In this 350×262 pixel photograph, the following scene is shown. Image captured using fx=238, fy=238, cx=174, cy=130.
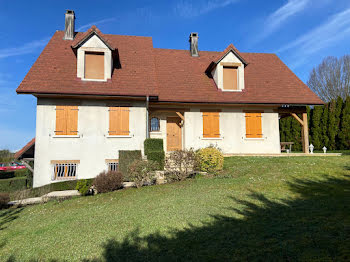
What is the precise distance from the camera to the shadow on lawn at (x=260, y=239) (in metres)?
3.38

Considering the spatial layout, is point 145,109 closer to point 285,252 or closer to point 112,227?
point 112,227

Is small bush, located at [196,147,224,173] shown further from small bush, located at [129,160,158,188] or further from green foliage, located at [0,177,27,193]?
green foliage, located at [0,177,27,193]

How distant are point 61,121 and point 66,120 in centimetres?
25

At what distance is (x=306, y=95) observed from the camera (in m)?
15.4

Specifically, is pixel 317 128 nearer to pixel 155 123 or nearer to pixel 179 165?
pixel 155 123

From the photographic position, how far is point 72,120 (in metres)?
12.6

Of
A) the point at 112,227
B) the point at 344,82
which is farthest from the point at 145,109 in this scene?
the point at 344,82

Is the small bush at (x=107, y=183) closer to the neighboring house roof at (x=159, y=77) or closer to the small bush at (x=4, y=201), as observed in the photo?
the small bush at (x=4, y=201)

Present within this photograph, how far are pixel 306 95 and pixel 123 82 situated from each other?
37.9 feet

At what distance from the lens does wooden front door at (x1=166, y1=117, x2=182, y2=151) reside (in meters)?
15.3

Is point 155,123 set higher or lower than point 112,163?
higher

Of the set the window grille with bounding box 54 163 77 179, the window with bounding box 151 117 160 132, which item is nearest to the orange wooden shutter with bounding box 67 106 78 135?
the window grille with bounding box 54 163 77 179

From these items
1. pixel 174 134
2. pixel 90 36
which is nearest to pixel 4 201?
pixel 90 36

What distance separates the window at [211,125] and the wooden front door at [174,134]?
1.83 metres
